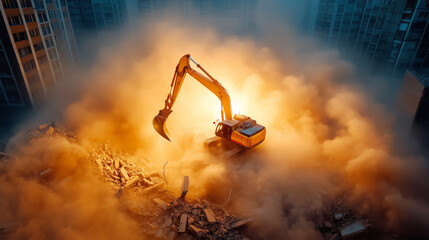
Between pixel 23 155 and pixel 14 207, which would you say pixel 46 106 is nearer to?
pixel 23 155

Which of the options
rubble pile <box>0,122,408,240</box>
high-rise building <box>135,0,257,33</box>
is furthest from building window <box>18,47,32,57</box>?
high-rise building <box>135,0,257,33</box>

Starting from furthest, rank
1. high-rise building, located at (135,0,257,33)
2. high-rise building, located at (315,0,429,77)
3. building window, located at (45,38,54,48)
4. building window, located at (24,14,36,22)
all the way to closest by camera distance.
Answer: high-rise building, located at (135,0,257,33)
building window, located at (45,38,54,48)
high-rise building, located at (315,0,429,77)
building window, located at (24,14,36,22)

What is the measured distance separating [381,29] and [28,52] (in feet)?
90.4

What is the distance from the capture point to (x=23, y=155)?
880 cm

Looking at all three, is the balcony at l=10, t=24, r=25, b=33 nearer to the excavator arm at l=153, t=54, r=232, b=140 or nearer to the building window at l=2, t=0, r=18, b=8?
the building window at l=2, t=0, r=18, b=8

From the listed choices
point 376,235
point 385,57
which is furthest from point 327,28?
point 376,235

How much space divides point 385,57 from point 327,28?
7.36 metres

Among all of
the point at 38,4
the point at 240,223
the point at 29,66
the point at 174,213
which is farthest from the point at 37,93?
the point at 240,223

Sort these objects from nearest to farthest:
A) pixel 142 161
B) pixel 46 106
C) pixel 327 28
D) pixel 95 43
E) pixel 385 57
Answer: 1. pixel 142 161
2. pixel 46 106
3. pixel 385 57
4. pixel 327 28
5. pixel 95 43

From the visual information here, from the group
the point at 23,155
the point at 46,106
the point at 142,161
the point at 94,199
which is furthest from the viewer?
the point at 46,106

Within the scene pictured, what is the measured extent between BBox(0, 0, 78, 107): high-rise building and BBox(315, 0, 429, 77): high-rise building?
26072 millimetres

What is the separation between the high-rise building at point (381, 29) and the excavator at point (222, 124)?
584 inches

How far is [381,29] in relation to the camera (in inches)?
774

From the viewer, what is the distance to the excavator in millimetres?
10219
